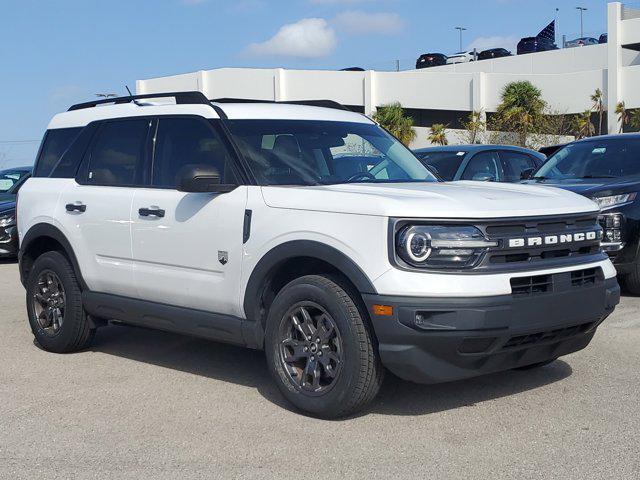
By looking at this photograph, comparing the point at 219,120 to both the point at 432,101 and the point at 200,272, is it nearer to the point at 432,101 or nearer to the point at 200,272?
the point at 200,272

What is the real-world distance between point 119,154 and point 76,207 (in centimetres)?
55

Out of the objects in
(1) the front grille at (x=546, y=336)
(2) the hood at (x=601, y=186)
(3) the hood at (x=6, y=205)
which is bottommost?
(1) the front grille at (x=546, y=336)

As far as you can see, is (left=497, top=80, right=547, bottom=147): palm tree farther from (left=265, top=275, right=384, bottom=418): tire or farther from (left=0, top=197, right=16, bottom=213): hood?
(left=265, top=275, right=384, bottom=418): tire

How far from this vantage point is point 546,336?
5.09m

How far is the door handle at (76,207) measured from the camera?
22.2ft

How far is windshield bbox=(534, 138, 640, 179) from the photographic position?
9.64 metres

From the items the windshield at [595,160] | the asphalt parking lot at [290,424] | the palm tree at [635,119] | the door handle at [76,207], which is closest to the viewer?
the asphalt parking lot at [290,424]

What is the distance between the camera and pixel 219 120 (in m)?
6.00

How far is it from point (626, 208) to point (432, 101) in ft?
139

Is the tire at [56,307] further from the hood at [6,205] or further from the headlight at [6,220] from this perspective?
the hood at [6,205]

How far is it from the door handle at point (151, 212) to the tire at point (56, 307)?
3.62ft

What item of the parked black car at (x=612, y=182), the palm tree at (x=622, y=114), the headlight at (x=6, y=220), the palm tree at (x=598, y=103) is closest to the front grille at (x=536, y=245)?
the parked black car at (x=612, y=182)

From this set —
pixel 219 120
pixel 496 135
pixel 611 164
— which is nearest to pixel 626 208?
pixel 611 164

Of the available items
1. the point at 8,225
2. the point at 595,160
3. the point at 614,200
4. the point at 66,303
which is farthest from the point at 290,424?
the point at 8,225
